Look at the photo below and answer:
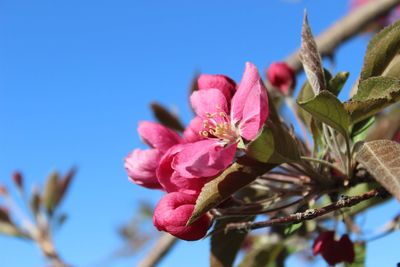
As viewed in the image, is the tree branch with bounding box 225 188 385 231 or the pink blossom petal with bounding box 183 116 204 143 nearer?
the tree branch with bounding box 225 188 385 231

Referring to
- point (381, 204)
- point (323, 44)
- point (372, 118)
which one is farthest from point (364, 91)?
point (323, 44)

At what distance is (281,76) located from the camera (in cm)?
178

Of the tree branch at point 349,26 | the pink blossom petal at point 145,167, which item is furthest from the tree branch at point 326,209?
the tree branch at point 349,26

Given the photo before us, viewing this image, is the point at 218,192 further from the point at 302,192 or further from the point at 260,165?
the point at 302,192

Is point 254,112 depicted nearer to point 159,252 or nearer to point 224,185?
point 224,185

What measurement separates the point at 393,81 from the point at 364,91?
0.07m

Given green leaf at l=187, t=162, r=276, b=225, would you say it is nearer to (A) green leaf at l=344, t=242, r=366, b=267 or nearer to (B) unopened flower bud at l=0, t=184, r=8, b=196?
(A) green leaf at l=344, t=242, r=366, b=267

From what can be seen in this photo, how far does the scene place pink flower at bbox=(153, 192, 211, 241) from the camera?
1102mm

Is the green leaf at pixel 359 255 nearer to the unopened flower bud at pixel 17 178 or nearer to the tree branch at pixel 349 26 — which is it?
the tree branch at pixel 349 26

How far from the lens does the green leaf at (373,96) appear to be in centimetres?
108

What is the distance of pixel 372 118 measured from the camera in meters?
1.35

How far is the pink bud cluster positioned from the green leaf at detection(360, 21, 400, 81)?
0.90 feet

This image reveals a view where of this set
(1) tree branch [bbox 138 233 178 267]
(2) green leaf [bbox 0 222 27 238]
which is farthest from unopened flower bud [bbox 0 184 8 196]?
(1) tree branch [bbox 138 233 178 267]

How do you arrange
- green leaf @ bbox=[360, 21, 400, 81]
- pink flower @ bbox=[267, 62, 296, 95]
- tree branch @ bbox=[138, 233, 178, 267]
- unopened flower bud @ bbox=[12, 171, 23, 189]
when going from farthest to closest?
unopened flower bud @ bbox=[12, 171, 23, 189], tree branch @ bbox=[138, 233, 178, 267], pink flower @ bbox=[267, 62, 296, 95], green leaf @ bbox=[360, 21, 400, 81]
